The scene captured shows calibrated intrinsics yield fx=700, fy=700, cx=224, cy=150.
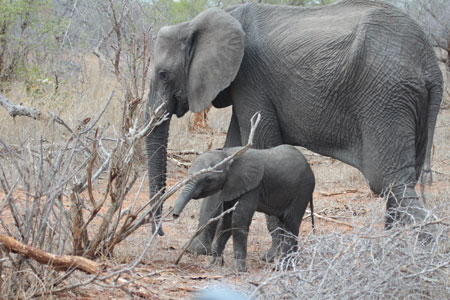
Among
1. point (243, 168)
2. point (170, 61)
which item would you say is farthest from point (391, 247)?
point (170, 61)

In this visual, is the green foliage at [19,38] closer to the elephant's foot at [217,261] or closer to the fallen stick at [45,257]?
the elephant's foot at [217,261]

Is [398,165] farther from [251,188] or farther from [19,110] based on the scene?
[19,110]

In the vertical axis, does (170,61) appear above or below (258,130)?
above

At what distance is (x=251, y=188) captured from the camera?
430 centimetres

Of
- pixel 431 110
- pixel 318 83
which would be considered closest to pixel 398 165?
pixel 431 110

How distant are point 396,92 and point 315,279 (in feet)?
6.38

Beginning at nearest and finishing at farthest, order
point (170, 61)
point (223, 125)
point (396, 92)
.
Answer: point (396, 92), point (170, 61), point (223, 125)

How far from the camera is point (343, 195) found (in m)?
7.35

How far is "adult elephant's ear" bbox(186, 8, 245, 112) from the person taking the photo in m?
5.20

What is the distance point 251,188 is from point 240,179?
0.09 metres

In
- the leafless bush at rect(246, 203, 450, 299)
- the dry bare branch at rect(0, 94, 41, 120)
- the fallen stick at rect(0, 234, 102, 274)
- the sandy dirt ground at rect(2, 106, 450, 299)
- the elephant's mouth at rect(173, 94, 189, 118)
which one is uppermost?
the elephant's mouth at rect(173, 94, 189, 118)

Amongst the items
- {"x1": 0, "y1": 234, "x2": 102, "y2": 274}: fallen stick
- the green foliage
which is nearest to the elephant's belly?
{"x1": 0, "y1": 234, "x2": 102, "y2": 274}: fallen stick

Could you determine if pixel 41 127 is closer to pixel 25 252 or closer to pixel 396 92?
pixel 396 92

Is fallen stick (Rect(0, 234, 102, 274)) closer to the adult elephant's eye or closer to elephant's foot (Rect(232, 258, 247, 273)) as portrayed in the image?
elephant's foot (Rect(232, 258, 247, 273))
